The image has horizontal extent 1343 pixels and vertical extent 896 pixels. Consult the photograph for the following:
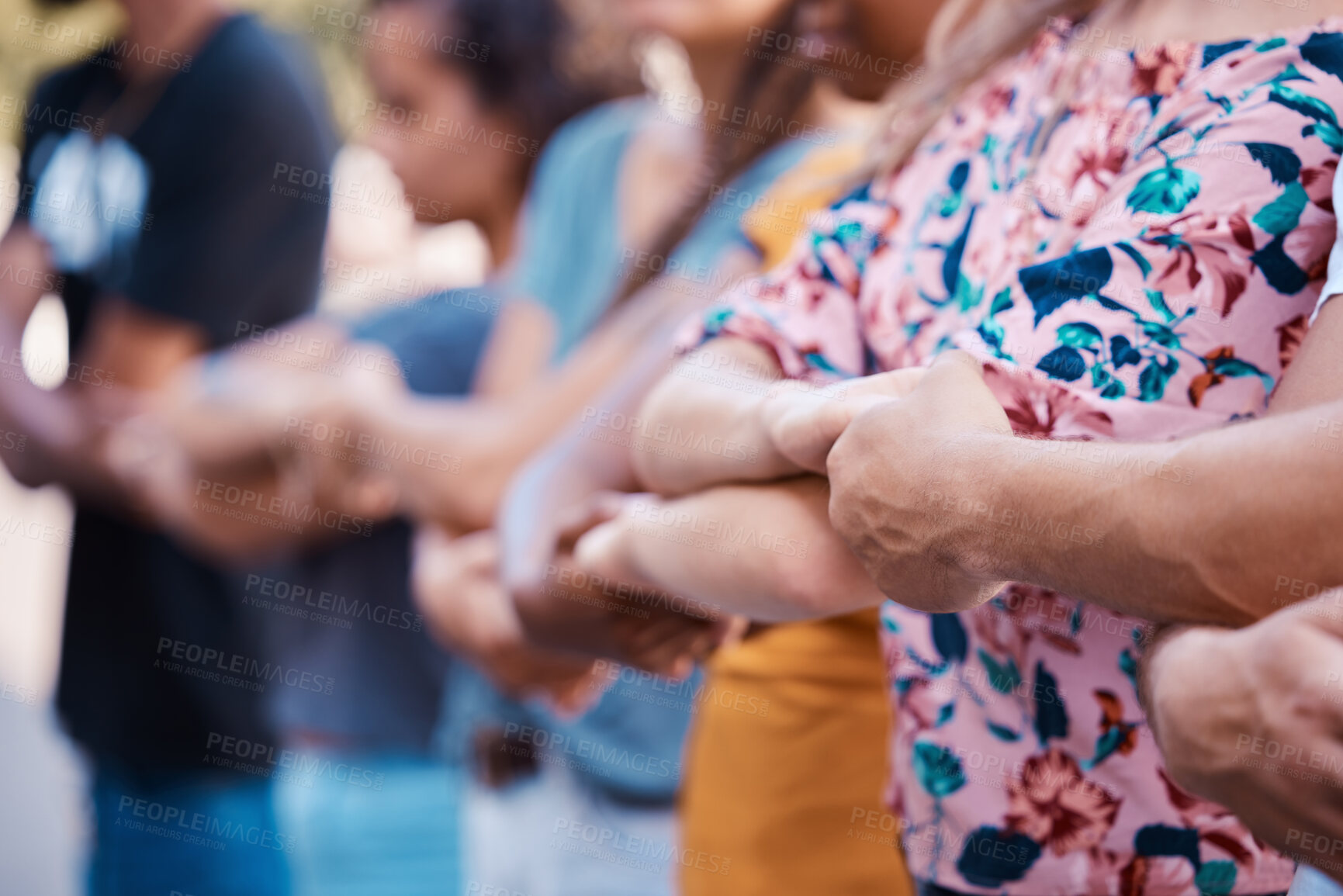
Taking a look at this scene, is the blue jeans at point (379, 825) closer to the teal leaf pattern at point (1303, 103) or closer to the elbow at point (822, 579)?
the elbow at point (822, 579)

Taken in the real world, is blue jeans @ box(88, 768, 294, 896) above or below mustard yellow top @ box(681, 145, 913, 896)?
below

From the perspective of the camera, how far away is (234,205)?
209 centimetres

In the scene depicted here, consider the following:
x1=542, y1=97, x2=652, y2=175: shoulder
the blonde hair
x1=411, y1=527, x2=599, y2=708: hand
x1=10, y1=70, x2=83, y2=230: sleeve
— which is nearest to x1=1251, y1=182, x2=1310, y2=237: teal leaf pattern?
the blonde hair

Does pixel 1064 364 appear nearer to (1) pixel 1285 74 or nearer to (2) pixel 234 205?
(1) pixel 1285 74

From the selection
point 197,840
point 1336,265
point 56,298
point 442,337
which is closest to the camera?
point 1336,265

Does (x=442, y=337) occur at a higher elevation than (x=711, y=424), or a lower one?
lower

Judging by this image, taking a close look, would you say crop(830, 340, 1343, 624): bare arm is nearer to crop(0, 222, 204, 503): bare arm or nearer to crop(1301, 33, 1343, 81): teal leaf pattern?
crop(1301, 33, 1343, 81): teal leaf pattern

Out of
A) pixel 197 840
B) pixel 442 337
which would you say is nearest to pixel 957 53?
pixel 442 337

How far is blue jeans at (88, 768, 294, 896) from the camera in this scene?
77.3 inches

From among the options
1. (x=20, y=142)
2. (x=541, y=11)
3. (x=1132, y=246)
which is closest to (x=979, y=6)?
(x=1132, y=246)

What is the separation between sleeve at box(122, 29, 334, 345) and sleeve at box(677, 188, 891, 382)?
4.82ft

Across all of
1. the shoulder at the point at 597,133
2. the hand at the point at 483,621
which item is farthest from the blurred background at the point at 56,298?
the hand at the point at 483,621

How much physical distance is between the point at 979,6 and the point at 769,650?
54cm

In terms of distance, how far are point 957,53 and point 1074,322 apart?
1.11 feet
